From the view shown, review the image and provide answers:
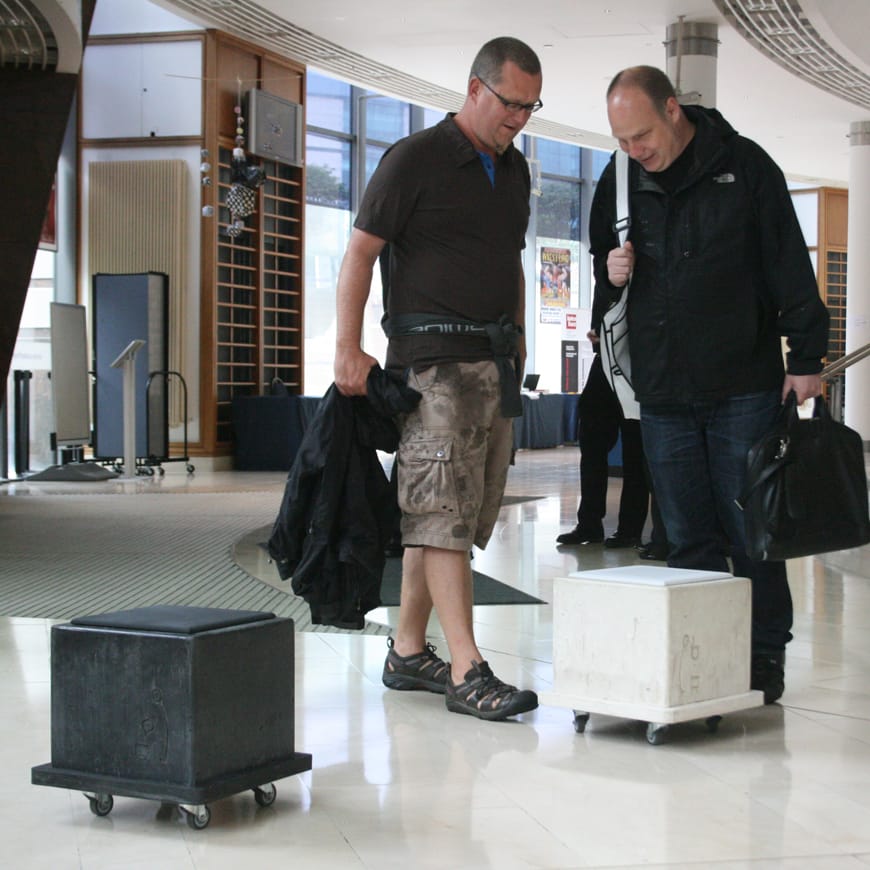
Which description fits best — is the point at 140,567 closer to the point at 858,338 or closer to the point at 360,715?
the point at 360,715

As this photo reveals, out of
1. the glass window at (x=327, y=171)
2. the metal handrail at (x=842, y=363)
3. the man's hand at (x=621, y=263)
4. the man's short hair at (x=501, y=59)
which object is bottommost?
the metal handrail at (x=842, y=363)

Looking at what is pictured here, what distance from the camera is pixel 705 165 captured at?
9.54ft

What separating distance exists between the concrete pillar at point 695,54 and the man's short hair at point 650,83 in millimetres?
8572

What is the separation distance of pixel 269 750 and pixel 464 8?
9.49 metres

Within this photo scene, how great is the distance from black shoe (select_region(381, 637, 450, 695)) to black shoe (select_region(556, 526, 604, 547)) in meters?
3.27

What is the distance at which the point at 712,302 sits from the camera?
2.94 metres

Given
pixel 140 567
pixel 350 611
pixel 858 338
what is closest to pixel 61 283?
pixel 140 567

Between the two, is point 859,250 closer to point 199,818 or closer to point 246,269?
point 246,269

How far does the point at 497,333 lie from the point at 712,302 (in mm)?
460

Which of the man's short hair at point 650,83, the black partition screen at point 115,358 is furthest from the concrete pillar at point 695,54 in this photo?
the man's short hair at point 650,83

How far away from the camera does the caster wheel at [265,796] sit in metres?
2.18

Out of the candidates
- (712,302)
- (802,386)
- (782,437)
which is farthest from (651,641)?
(712,302)

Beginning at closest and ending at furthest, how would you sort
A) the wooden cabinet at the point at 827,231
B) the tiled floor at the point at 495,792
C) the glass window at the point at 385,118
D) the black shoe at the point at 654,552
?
the tiled floor at the point at 495,792
the black shoe at the point at 654,552
the glass window at the point at 385,118
the wooden cabinet at the point at 827,231

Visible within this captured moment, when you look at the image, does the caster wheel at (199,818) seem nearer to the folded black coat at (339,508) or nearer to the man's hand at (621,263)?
the folded black coat at (339,508)
